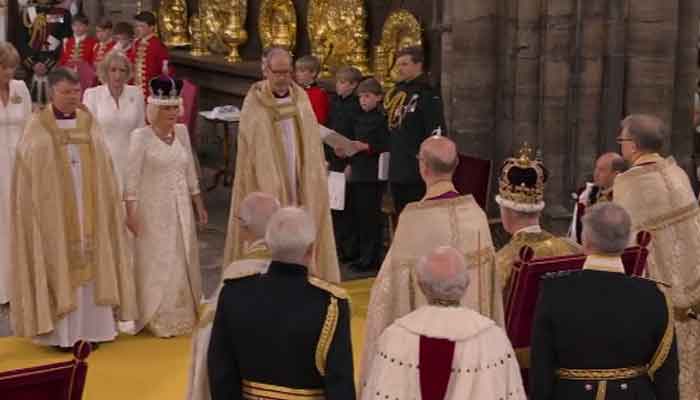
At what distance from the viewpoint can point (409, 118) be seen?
10477 mm

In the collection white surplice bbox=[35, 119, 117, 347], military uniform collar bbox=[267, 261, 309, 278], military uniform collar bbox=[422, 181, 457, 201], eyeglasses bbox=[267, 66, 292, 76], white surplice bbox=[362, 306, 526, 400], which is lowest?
white surplice bbox=[35, 119, 117, 347]

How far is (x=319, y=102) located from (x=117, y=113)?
67.6 inches

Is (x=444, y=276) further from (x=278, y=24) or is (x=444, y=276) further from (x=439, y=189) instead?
(x=278, y=24)

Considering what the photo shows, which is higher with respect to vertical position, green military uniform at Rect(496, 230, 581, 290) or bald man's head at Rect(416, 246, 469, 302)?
bald man's head at Rect(416, 246, 469, 302)

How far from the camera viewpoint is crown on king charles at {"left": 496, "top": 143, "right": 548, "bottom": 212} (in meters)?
6.92

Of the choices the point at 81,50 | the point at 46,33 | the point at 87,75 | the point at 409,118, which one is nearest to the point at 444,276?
the point at 409,118

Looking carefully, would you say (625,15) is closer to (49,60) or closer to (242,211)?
(242,211)

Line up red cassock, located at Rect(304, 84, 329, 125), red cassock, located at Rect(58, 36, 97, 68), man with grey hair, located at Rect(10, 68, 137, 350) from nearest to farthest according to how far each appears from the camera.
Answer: man with grey hair, located at Rect(10, 68, 137, 350) < red cassock, located at Rect(304, 84, 329, 125) < red cassock, located at Rect(58, 36, 97, 68)

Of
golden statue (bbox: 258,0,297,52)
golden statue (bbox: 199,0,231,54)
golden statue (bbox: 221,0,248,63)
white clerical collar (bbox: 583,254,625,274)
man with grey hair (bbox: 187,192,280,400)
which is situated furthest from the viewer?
golden statue (bbox: 199,0,231,54)

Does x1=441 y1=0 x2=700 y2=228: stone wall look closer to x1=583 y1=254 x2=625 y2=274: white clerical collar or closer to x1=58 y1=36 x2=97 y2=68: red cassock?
x1=58 y1=36 x2=97 y2=68: red cassock

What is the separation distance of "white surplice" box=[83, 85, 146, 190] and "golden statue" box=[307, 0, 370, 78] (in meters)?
3.64

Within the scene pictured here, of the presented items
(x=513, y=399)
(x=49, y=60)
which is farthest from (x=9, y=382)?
(x=49, y=60)

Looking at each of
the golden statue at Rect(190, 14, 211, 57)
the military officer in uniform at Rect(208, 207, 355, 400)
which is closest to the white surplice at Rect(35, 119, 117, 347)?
the military officer in uniform at Rect(208, 207, 355, 400)

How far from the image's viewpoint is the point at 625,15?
11.0 meters
